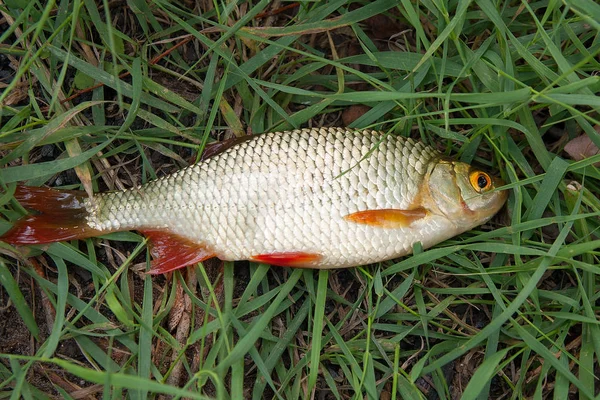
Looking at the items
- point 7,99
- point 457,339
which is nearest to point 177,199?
point 7,99

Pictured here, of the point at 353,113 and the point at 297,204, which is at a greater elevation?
the point at 353,113

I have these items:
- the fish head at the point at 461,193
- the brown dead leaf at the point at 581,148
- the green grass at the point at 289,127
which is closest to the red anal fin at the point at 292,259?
the green grass at the point at 289,127

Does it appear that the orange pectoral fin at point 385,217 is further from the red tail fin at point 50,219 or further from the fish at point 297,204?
the red tail fin at point 50,219

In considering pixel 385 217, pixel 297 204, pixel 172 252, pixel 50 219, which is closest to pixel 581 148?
pixel 385 217

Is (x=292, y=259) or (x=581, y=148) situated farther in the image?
(x=581, y=148)

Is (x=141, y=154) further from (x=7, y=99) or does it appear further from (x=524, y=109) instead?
(x=524, y=109)

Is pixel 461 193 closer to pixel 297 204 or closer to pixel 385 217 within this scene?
pixel 385 217

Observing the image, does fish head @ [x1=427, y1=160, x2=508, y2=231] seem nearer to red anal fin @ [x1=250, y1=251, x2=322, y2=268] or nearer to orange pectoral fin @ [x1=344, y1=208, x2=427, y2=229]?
orange pectoral fin @ [x1=344, y1=208, x2=427, y2=229]
